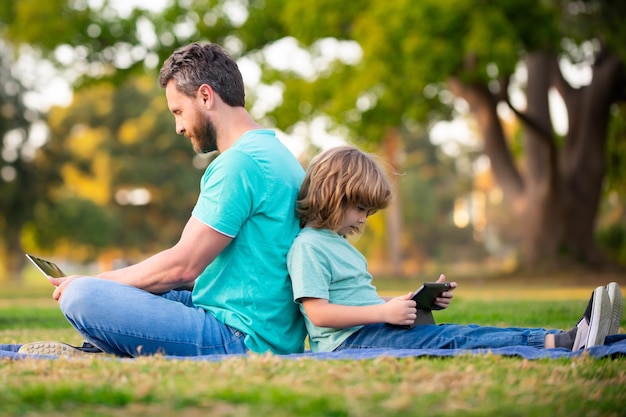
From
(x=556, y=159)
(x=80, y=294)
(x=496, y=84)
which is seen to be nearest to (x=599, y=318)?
(x=80, y=294)

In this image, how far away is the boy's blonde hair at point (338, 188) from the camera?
438cm

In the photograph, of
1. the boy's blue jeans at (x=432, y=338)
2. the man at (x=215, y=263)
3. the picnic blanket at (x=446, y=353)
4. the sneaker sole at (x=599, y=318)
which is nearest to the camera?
the picnic blanket at (x=446, y=353)

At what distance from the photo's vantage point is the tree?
64.3 ft

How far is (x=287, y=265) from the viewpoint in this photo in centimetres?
443

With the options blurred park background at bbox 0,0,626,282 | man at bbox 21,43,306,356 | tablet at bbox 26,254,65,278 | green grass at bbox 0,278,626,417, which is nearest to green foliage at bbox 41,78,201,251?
blurred park background at bbox 0,0,626,282

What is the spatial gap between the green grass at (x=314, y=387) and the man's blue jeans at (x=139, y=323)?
20 cm

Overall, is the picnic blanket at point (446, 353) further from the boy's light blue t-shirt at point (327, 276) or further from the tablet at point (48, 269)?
the tablet at point (48, 269)

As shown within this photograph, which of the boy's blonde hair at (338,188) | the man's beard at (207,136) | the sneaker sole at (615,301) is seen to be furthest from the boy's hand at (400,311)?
the man's beard at (207,136)

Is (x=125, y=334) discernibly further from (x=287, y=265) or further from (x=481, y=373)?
(x=481, y=373)

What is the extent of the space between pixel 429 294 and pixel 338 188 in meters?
0.68

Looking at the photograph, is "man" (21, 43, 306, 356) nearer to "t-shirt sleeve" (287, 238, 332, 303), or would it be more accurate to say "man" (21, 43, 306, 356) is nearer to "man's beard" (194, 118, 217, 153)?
"man's beard" (194, 118, 217, 153)

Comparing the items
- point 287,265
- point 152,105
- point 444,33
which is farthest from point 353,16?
point 152,105

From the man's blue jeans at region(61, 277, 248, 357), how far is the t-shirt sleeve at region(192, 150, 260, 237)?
0.46 metres

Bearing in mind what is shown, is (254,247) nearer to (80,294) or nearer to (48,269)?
(80,294)
